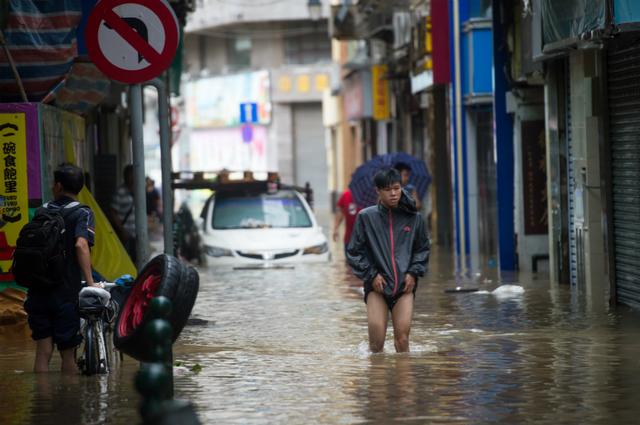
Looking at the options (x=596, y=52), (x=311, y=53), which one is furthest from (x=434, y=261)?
(x=311, y=53)

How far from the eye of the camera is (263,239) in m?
24.8

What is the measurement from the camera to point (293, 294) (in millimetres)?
19766

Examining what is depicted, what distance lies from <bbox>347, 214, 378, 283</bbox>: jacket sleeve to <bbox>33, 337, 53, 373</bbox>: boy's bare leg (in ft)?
7.53

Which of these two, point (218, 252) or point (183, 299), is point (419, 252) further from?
point (218, 252)

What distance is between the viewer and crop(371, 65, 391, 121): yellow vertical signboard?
145ft

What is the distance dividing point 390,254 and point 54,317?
8.45 feet

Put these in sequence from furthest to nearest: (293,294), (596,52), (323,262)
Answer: (323,262) → (293,294) → (596,52)

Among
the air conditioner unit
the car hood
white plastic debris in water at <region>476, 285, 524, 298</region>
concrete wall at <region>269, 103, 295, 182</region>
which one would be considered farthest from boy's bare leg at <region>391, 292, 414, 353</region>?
concrete wall at <region>269, 103, 295, 182</region>

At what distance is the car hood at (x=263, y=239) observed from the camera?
968 inches

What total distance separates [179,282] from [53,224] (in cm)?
104

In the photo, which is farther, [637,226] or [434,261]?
[434,261]

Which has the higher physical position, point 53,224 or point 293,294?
point 53,224

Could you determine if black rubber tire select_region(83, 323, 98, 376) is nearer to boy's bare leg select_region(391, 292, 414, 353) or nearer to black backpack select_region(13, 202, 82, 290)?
black backpack select_region(13, 202, 82, 290)

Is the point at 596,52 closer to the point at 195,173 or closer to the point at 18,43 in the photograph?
the point at 18,43
